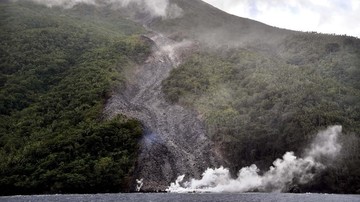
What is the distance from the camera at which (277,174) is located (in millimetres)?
110250

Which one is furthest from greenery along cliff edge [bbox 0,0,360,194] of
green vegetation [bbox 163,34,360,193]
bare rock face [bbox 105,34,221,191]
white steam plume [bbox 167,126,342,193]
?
bare rock face [bbox 105,34,221,191]

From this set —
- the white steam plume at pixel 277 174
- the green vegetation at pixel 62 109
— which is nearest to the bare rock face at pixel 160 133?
the white steam plume at pixel 277 174

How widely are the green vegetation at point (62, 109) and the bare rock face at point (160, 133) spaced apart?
11.2ft

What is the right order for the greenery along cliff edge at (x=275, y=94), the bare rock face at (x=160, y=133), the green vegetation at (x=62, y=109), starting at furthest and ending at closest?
the greenery along cliff edge at (x=275, y=94)
the bare rock face at (x=160, y=133)
the green vegetation at (x=62, y=109)

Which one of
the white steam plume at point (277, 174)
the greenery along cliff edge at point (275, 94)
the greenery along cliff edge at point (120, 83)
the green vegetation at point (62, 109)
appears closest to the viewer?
the green vegetation at point (62, 109)

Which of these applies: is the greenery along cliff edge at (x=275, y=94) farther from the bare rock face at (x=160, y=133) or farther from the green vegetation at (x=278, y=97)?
the bare rock face at (x=160, y=133)

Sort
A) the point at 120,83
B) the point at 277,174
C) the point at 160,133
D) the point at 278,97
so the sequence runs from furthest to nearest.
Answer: the point at 120,83
the point at 278,97
the point at 160,133
the point at 277,174

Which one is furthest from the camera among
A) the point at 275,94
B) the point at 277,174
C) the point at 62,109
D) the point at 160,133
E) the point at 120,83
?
the point at 120,83

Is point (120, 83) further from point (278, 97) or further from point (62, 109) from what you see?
point (278, 97)

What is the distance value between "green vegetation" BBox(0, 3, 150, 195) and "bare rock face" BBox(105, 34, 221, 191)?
11.2 ft

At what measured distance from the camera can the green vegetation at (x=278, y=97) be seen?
114m

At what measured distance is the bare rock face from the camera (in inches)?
4222

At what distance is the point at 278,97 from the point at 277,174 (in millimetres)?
31077

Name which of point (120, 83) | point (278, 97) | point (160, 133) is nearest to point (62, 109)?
point (120, 83)
